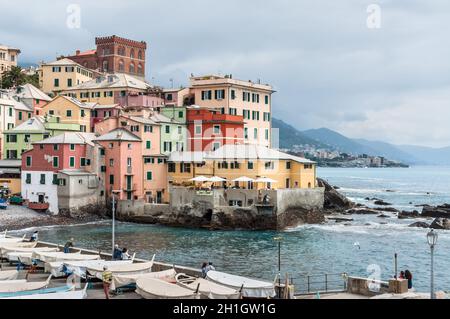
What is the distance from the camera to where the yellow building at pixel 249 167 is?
239 feet

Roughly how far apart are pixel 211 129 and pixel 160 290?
61042mm

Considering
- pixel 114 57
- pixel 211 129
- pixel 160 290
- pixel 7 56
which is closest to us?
pixel 160 290

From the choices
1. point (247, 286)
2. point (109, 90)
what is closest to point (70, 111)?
point (109, 90)

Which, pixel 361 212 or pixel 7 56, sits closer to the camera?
pixel 361 212

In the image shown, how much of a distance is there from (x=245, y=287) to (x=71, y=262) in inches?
399

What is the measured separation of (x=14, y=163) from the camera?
8419cm

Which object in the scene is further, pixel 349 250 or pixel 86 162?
pixel 86 162

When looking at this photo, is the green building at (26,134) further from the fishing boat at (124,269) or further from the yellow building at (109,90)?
the fishing boat at (124,269)

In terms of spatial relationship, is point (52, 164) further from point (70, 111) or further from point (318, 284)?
point (318, 284)

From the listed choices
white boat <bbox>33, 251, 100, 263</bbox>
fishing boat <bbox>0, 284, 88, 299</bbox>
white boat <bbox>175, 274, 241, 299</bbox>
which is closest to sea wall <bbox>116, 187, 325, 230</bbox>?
white boat <bbox>33, 251, 100, 263</bbox>

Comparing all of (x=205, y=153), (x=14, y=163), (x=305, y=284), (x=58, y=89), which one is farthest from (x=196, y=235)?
(x=58, y=89)

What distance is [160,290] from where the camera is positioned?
78.2ft

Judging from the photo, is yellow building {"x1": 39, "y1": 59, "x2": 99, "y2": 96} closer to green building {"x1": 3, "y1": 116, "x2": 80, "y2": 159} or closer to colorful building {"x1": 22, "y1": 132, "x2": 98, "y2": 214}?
green building {"x1": 3, "y1": 116, "x2": 80, "y2": 159}
